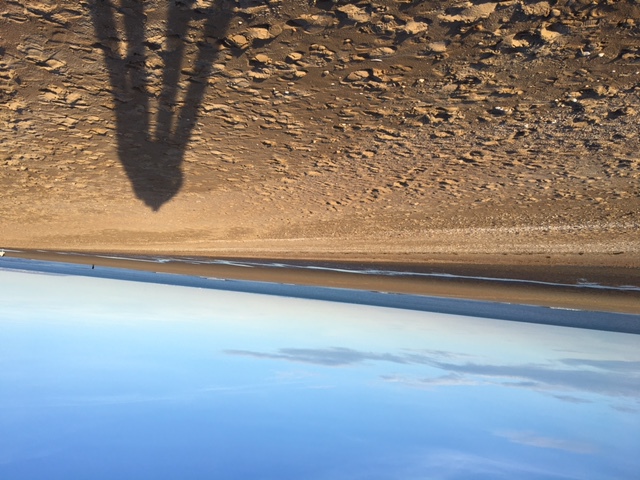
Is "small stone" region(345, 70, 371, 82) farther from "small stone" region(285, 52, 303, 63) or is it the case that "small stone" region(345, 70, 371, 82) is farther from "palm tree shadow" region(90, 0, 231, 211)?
"palm tree shadow" region(90, 0, 231, 211)

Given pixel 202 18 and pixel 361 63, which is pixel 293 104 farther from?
pixel 202 18

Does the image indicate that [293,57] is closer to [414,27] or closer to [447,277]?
[414,27]

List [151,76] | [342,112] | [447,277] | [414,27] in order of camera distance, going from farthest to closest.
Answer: [447,277] < [342,112] < [151,76] < [414,27]

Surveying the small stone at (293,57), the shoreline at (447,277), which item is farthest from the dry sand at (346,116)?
the shoreline at (447,277)

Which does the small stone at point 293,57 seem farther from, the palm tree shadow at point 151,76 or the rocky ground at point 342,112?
the palm tree shadow at point 151,76

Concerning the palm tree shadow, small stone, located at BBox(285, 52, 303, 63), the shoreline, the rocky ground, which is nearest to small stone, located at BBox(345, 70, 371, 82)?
the rocky ground

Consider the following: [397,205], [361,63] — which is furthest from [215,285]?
[361,63]

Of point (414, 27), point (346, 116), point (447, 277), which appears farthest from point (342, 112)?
point (447, 277)
